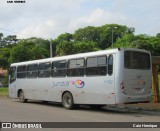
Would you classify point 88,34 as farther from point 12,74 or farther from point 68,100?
point 68,100

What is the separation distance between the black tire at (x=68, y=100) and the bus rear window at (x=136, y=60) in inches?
159

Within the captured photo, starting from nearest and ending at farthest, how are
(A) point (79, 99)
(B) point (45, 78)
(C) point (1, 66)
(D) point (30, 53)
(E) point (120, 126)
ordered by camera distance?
(E) point (120, 126) < (A) point (79, 99) < (B) point (45, 78) < (D) point (30, 53) < (C) point (1, 66)

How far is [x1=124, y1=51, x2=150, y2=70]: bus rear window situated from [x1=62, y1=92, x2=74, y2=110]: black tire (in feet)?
13.2

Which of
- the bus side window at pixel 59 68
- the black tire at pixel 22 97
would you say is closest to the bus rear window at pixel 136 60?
the bus side window at pixel 59 68

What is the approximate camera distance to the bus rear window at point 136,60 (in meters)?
15.7

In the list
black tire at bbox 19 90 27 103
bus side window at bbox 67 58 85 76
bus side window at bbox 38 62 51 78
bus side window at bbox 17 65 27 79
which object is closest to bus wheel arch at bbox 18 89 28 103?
black tire at bbox 19 90 27 103

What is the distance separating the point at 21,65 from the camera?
77.5 ft

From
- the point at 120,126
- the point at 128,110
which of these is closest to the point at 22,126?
the point at 120,126

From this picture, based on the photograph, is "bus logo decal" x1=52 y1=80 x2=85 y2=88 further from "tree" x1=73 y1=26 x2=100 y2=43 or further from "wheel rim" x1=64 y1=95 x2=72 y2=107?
"tree" x1=73 y1=26 x2=100 y2=43

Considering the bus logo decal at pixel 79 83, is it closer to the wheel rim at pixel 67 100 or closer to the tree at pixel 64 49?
the wheel rim at pixel 67 100

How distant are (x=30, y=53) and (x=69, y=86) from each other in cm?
3531

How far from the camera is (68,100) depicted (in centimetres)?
1842

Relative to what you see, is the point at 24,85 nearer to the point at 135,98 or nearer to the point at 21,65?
the point at 21,65

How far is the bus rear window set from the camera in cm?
1572
